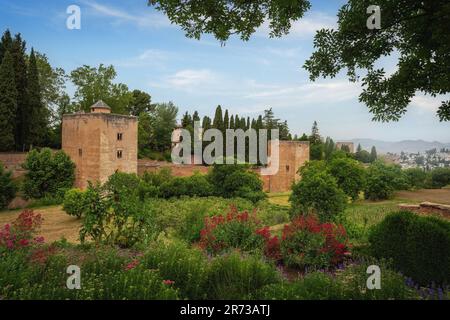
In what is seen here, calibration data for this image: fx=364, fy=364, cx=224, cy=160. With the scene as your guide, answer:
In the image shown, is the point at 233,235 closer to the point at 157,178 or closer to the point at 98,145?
the point at 157,178

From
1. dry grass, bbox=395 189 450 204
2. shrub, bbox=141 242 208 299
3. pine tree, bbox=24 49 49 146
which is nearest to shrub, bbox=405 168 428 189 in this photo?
dry grass, bbox=395 189 450 204

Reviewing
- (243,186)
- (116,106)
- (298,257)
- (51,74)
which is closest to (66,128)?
(116,106)

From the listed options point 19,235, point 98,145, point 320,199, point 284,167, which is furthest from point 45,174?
point 284,167

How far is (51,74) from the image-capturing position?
35.9 m

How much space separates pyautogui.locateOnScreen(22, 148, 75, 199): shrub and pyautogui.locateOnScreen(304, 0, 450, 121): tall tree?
21346mm

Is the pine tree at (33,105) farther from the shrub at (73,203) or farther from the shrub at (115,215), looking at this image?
the shrub at (115,215)

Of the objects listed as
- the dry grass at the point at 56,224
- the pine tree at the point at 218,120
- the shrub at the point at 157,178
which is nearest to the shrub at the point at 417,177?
the shrub at the point at 157,178

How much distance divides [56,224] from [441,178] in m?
31.2

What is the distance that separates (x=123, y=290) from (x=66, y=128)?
26353mm

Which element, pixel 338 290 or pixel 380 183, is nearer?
pixel 338 290

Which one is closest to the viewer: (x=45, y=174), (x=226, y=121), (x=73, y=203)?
(x=73, y=203)

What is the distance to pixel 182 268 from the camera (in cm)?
490
